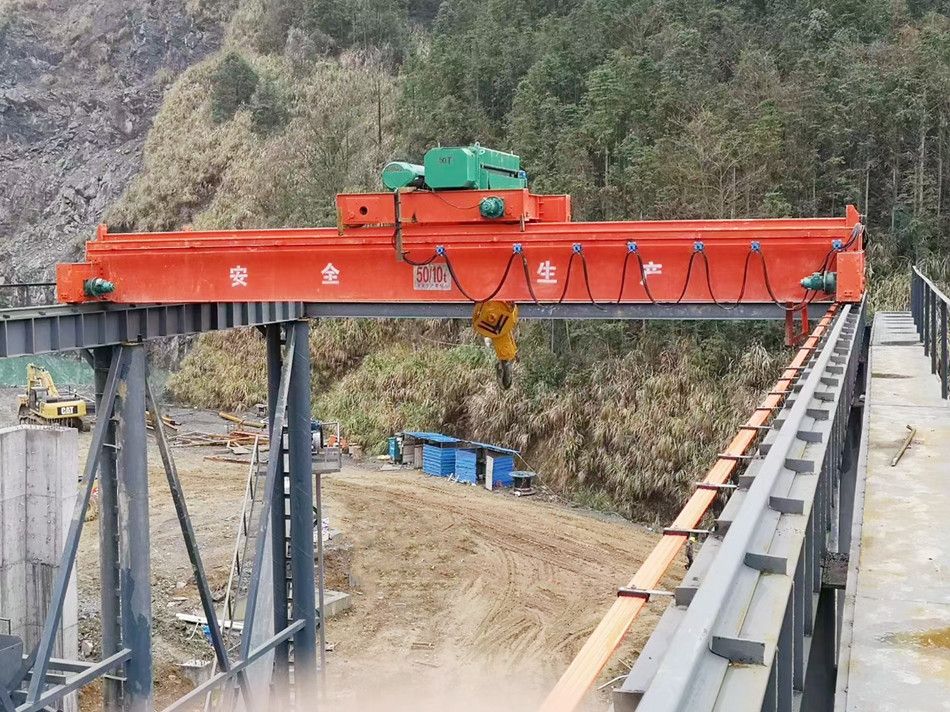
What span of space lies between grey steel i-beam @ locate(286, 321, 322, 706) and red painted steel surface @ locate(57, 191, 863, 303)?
8.75ft

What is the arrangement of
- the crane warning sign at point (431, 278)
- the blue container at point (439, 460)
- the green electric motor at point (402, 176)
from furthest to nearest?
1. the blue container at point (439, 460)
2. the green electric motor at point (402, 176)
3. the crane warning sign at point (431, 278)

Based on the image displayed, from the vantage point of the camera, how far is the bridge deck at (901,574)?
3.34 metres

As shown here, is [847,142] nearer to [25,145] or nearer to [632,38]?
[632,38]

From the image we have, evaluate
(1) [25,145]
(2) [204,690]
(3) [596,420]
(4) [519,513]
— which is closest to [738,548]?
(2) [204,690]

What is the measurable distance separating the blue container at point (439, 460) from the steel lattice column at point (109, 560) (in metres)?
16.6

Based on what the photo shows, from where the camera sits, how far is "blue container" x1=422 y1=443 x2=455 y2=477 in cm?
2745

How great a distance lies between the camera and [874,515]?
5664 mm

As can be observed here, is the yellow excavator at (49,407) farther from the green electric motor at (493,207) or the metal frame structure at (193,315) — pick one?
the green electric motor at (493,207)

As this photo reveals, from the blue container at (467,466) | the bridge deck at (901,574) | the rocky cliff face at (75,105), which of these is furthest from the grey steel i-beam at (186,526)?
the rocky cliff face at (75,105)

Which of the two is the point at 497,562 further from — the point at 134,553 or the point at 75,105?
the point at 75,105

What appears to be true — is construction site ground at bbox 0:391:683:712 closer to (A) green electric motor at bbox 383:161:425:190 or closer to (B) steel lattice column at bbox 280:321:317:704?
(B) steel lattice column at bbox 280:321:317:704

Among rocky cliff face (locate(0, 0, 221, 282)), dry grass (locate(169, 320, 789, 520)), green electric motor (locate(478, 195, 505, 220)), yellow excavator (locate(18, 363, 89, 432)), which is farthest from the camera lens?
rocky cliff face (locate(0, 0, 221, 282))

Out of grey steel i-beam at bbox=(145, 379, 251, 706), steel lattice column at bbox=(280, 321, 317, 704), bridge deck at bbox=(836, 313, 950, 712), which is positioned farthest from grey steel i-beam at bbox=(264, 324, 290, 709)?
bridge deck at bbox=(836, 313, 950, 712)

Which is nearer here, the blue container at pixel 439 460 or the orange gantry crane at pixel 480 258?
the orange gantry crane at pixel 480 258
